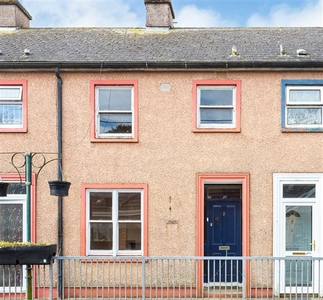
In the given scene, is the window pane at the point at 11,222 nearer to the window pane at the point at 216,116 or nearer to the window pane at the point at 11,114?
the window pane at the point at 11,114

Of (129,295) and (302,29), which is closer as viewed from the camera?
(129,295)

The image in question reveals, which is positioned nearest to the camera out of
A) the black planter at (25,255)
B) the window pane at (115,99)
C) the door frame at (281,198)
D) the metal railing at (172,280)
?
the black planter at (25,255)

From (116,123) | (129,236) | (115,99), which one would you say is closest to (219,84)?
(115,99)

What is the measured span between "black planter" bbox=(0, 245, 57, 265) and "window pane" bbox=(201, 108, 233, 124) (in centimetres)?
494

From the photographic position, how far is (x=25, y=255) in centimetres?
954

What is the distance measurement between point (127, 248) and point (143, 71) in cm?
429

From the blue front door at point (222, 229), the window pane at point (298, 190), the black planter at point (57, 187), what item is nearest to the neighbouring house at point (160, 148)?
the window pane at point (298, 190)

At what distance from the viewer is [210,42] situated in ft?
44.8

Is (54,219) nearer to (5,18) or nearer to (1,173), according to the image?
(1,173)

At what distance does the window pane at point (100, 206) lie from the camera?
12086 mm

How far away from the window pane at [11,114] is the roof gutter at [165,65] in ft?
3.08

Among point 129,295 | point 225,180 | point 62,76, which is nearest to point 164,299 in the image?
point 129,295

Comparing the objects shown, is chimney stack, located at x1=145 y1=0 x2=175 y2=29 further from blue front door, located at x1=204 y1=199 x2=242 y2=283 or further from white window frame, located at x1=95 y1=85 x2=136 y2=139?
blue front door, located at x1=204 y1=199 x2=242 y2=283

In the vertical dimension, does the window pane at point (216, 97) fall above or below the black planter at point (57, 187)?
above
